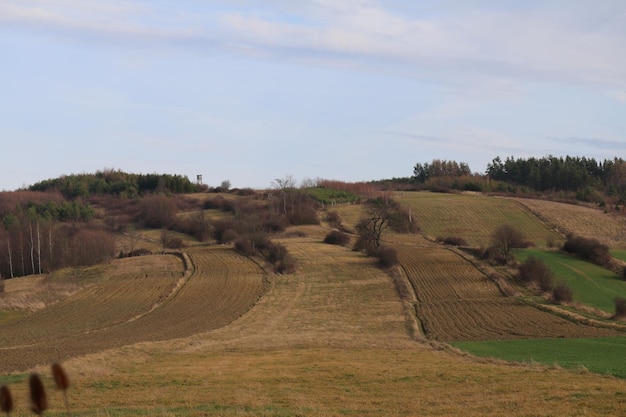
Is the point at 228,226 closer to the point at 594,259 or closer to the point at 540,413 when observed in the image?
the point at 594,259

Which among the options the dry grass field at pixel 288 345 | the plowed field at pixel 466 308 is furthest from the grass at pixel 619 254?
the dry grass field at pixel 288 345

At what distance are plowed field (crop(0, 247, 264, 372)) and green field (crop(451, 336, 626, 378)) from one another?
1871 centimetres

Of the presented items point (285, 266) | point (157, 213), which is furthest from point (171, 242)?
point (285, 266)

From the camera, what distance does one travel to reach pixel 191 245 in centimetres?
9594

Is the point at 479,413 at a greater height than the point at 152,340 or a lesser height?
greater

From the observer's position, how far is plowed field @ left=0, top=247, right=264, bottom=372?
133ft

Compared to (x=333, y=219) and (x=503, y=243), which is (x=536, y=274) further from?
(x=333, y=219)

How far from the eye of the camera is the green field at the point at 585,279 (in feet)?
189

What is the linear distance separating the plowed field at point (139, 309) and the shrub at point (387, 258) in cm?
1266

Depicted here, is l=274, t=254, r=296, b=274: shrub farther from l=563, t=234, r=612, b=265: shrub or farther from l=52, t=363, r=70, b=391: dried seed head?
l=52, t=363, r=70, b=391: dried seed head

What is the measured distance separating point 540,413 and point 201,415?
326 inches

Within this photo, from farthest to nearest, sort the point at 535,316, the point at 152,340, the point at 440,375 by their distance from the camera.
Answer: the point at 535,316 < the point at 152,340 < the point at 440,375

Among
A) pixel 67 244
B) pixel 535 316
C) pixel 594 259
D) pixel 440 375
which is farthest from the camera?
pixel 67 244

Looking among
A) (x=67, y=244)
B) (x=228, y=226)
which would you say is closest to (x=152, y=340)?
(x=67, y=244)
